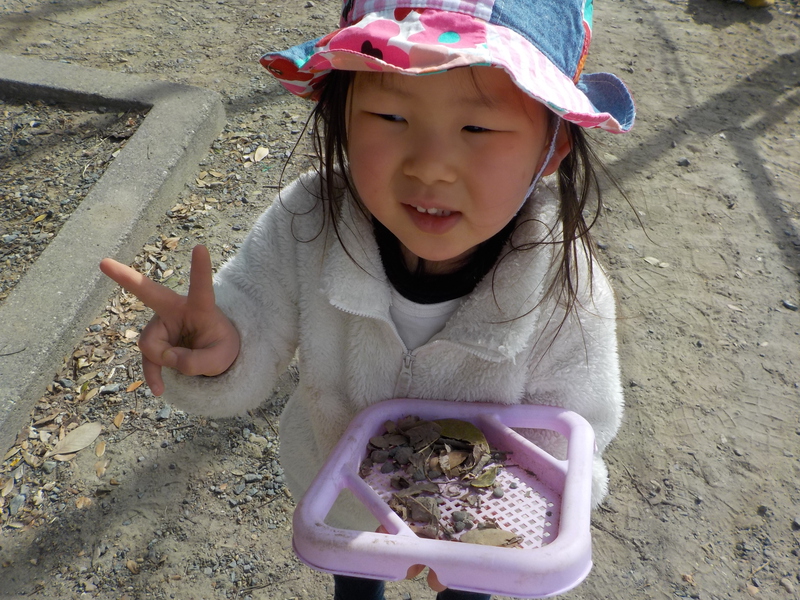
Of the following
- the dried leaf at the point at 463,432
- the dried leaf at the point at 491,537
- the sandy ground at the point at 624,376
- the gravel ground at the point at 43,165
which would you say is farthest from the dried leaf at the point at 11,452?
the dried leaf at the point at 491,537

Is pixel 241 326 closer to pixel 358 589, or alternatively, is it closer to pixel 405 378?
pixel 405 378

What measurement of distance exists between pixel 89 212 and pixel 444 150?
5.84 ft

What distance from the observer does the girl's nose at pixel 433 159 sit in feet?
2.88

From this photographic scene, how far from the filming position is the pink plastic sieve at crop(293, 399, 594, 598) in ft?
2.72

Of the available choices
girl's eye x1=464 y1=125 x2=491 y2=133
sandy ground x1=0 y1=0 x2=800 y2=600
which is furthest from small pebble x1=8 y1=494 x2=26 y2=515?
girl's eye x1=464 y1=125 x2=491 y2=133

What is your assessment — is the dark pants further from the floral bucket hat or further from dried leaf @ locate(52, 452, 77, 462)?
the floral bucket hat

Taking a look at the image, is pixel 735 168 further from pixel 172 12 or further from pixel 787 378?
pixel 172 12

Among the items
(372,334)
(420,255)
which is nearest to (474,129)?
(420,255)

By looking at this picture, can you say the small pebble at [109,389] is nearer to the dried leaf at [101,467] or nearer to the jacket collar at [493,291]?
the dried leaf at [101,467]

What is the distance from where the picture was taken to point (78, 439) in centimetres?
186

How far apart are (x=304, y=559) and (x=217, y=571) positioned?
91 cm

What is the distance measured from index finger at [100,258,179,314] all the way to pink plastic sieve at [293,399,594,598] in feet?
1.15

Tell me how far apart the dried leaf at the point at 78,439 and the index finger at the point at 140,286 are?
1.01m

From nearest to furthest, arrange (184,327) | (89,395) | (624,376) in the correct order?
(184,327)
(89,395)
(624,376)
